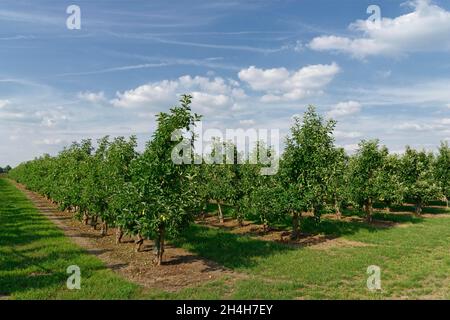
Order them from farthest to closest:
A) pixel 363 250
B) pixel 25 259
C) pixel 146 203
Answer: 1. pixel 363 250
2. pixel 25 259
3. pixel 146 203

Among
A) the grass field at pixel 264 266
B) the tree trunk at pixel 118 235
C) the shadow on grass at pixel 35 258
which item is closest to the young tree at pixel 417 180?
the grass field at pixel 264 266

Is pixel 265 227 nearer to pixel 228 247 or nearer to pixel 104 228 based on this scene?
pixel 228 247

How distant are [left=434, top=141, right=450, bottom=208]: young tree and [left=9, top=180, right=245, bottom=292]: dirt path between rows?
41.1m

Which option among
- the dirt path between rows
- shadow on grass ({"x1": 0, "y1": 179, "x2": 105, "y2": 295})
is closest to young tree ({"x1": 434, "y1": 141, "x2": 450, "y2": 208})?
the dirt path between rows

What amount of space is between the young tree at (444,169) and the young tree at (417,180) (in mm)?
1214

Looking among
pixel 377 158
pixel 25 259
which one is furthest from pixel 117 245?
pixel 377 158

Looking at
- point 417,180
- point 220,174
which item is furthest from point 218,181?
point 417,180

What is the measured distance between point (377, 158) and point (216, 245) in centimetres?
2090

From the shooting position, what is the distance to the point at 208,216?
37250mm

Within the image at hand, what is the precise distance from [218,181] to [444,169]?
32.9 meters

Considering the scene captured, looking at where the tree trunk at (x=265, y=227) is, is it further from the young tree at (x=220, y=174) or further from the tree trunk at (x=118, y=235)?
the tree trunk at (x=118, y=235)
